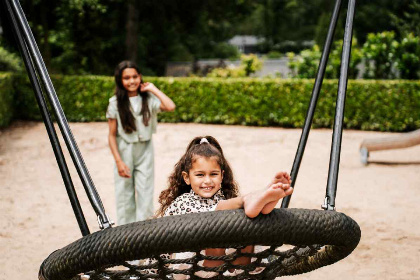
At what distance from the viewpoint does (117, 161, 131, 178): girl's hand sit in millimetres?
3887

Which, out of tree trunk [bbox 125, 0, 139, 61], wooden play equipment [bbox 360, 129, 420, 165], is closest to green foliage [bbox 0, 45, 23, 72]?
tree trunk [bbox 125, 0, 139, 61]

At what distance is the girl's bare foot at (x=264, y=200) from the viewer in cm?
130

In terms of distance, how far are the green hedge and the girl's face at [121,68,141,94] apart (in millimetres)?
8220

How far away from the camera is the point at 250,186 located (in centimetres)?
674

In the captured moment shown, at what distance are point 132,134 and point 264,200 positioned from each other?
283cm

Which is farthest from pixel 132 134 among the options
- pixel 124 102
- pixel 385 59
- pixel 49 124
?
pixel 385 59

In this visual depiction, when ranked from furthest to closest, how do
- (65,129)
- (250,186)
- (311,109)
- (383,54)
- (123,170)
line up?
(383,54) < (250,186) < (123,170) < (311,109) < (65,129)

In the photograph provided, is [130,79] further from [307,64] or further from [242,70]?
[242,70]

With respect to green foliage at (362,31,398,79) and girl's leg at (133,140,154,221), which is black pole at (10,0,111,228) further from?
green foliage at (362,31,398,79)

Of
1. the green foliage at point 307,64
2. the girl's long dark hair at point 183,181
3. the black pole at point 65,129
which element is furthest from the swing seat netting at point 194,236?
the green foliage at point 307,64

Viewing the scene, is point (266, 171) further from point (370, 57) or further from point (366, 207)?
point (370, 57)

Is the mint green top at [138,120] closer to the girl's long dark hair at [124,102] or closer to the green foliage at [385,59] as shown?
the girl's long dark hair at [124,102]

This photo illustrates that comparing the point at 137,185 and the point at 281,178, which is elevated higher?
the point at 281,178

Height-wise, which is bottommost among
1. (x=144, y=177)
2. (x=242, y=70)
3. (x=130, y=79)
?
(x=144, y=177)
